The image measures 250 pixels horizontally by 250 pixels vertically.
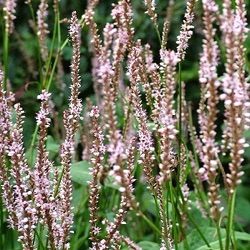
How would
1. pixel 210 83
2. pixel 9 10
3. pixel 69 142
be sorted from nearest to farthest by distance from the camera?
pixel 210 83 < pixel 69 142 < pixel 9 10

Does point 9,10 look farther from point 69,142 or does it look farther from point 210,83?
point 210,83

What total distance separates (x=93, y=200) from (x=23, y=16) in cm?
368

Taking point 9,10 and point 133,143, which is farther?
point 9,10

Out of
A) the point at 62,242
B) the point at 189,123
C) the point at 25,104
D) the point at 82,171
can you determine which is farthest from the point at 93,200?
the point at 25,104

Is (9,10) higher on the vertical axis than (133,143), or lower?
higher

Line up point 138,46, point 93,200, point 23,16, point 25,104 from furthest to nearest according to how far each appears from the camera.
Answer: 1. point 23,16
2. point 25,104
3. point 138,46
4. point 93,200

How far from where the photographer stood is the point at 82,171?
2.13 m

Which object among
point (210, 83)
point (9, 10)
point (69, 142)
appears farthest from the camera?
point (9, 10)

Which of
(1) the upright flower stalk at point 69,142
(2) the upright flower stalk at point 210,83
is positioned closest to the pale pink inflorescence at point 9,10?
(1) the upright flower stalk at point 69,142

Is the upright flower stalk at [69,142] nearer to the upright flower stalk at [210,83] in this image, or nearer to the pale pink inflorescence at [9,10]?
the upright flower stalk at [210,83]

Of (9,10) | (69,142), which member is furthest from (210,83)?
(9,10)

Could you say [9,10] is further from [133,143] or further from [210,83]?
[210,83]

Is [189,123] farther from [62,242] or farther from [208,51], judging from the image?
[208,51]

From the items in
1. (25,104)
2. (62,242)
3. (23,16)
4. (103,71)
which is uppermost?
(23,16)
